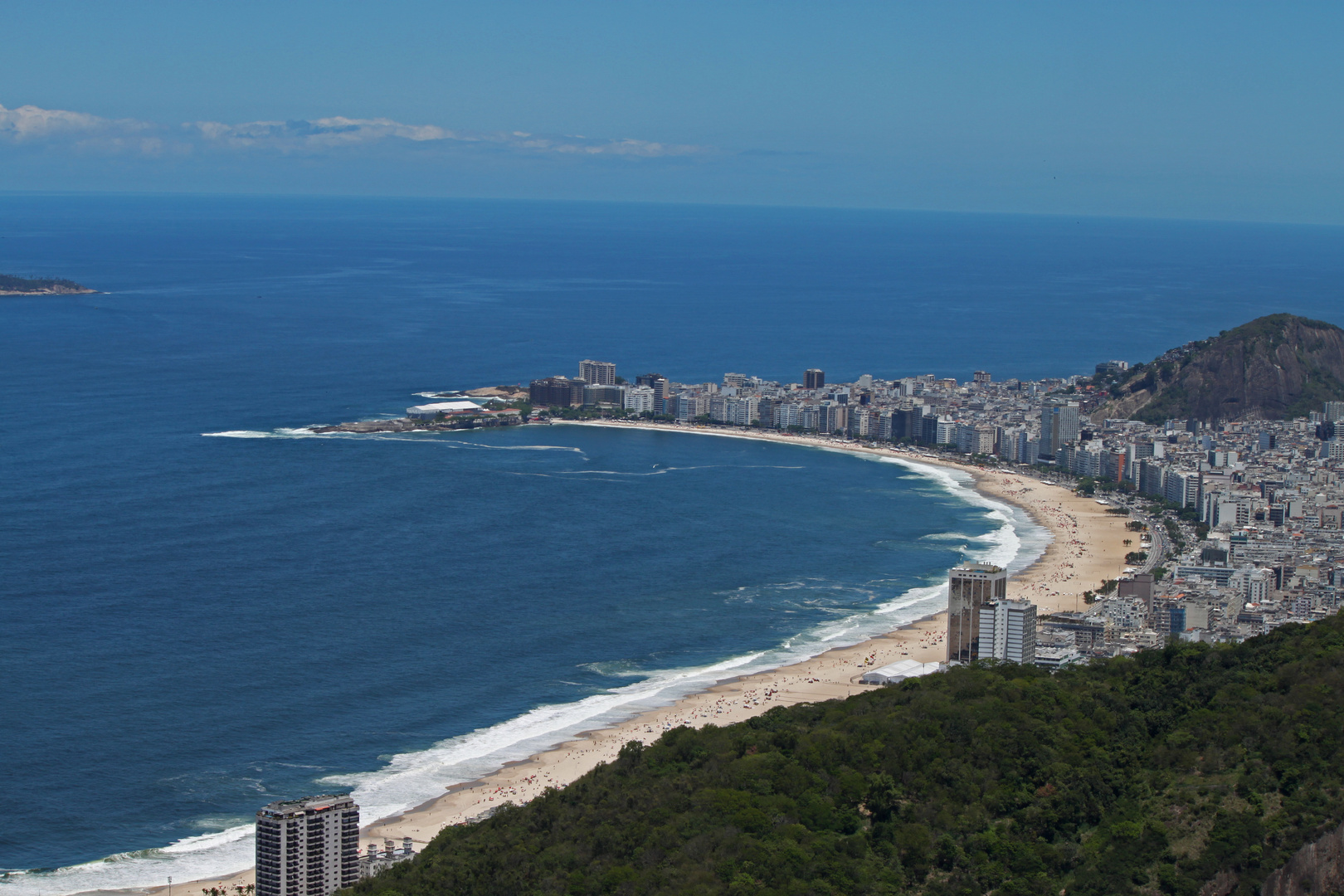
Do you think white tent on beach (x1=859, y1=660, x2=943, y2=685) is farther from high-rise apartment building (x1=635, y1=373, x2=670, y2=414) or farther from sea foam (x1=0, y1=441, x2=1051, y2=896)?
high-rise apartment building (x1=635, y1=373, x2=670, y2=414)

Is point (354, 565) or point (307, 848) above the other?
point (354, 565)

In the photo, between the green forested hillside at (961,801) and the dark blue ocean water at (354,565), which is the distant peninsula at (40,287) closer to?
the dark blue ocean water at (354,565)

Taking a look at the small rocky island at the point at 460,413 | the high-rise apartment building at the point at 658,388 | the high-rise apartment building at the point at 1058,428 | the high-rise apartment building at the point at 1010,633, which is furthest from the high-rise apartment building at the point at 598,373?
the high-rise apartment building at the point at 1010,633

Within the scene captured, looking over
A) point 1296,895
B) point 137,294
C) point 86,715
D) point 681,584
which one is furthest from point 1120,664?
point 137,294

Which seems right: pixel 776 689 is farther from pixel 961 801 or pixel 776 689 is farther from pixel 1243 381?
pixel 1243 381

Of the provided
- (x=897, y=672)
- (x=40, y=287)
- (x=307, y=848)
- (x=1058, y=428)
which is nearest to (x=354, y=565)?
(x=897, y=672)

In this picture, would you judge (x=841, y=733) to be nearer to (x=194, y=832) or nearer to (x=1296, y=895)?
(x=1296, y=895)

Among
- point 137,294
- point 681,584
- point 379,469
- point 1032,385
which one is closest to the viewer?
point 681,584
